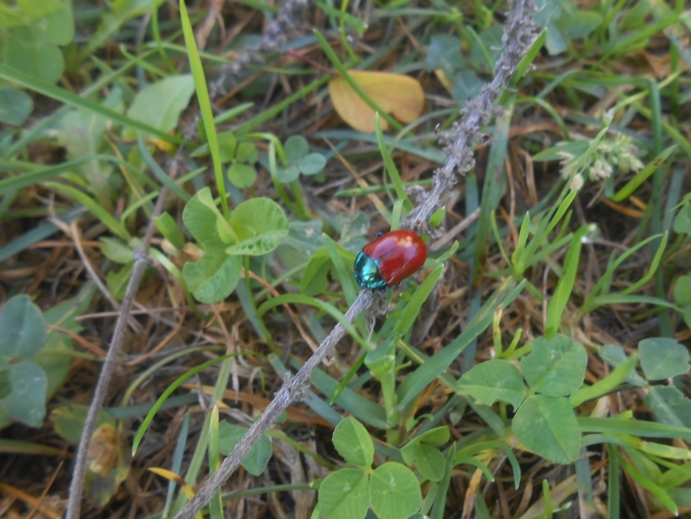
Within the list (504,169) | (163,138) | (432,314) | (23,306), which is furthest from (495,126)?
(23,306)

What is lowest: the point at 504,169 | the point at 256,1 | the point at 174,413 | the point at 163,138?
the point at 174,413

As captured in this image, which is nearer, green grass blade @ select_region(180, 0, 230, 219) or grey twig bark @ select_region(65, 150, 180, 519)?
green grass blade @ select_region(180, 0, 230, 219)

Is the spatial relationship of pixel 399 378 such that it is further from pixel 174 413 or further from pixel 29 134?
pixel 29 134

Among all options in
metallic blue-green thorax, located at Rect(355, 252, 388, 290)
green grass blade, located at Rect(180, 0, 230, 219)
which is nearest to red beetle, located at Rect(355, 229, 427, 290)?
Result: metallic blue-green thorax, located at Rect(355, 252, 388, 290)

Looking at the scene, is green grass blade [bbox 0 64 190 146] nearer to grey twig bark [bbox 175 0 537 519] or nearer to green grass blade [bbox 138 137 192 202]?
green grass blade [bbox 138 137 192 202]

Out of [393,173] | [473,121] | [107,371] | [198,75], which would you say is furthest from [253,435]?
[473,121]

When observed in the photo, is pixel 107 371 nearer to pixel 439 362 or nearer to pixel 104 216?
pixel 104 216

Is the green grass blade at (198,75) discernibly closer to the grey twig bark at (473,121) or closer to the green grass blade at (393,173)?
the green grass blade at (393,173)

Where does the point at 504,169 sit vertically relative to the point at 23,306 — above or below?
above
